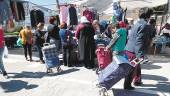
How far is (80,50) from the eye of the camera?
11.8m

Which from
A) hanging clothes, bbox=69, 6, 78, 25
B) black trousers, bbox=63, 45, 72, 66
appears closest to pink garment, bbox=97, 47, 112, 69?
black trousers, bbox=63, 45, 72, 66

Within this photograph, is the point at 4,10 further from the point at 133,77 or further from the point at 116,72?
the point at 116,72

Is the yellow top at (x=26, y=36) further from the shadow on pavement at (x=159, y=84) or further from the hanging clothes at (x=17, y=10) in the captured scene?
the shadow on pavement at (x=159, y=84)

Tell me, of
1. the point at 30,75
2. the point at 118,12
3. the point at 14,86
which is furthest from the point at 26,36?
the point at 118,12

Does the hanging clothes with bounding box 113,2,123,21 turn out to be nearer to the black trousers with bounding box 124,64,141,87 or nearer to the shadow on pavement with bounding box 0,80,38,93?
the shadow on pavement with bounding box 0,80,38,93

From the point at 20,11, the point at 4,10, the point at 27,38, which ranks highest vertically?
the point at 4,10

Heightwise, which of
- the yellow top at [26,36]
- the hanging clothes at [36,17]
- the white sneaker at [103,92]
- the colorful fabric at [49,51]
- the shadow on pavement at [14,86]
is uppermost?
the hanging clothes at [36,17]

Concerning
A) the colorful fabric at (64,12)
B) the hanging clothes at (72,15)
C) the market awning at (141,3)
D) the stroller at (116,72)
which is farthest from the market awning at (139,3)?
the stroller at (116,72)

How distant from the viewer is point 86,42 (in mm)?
11641

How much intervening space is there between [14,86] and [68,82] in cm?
152

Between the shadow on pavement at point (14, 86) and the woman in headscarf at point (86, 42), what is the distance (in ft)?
7.29

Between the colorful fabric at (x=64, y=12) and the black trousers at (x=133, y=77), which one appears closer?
the black trousers at (x=133, y=77)

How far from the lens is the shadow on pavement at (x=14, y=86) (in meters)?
10.1

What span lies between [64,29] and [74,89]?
9.19ft
